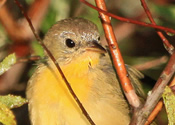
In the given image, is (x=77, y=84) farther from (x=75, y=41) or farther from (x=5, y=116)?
(x=5, y=116)

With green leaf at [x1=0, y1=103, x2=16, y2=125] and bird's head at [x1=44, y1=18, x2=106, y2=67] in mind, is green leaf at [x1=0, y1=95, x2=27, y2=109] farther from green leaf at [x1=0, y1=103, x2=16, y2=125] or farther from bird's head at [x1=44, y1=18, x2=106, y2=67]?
bird's head at [x1=44, y1=18, x2=106, y2=67]

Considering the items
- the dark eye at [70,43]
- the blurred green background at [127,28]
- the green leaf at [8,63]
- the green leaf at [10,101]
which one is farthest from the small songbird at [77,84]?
the green leaf at [8,63]

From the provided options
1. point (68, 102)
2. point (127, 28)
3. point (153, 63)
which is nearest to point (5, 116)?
point (68, 102)

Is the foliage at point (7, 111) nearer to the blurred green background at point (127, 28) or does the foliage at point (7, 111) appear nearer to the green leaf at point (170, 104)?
the green leaf at point (170, 104)

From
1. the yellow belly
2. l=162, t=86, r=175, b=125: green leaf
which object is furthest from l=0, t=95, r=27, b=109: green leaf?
l=162, t=86, r=175, b=125: green leaf

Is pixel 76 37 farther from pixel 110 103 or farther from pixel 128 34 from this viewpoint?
pixel 128 34
